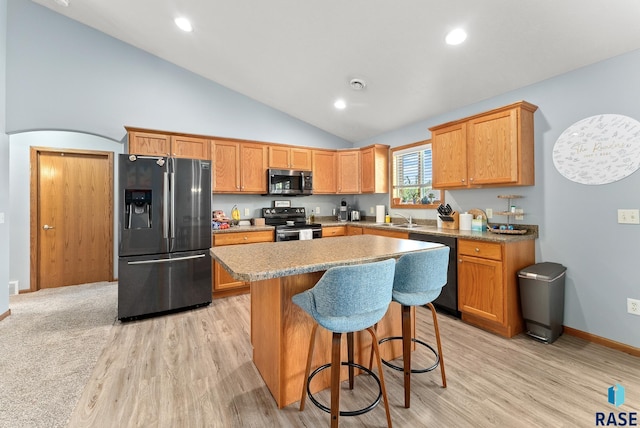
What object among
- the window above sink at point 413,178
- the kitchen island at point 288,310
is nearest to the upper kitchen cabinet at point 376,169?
the window above sink at point 413,178

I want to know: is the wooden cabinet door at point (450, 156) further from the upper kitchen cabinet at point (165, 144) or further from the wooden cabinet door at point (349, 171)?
the upper kitchen cabinet at point (165, 144)

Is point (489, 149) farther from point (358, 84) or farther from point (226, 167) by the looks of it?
point (226, 167)

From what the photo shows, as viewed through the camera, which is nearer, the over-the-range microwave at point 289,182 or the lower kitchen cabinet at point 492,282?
→ the lower kitchen cabinet at point 492,282

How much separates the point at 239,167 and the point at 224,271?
1566 millimetres

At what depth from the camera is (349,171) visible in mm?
5016

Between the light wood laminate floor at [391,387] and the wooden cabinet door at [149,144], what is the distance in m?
2.26

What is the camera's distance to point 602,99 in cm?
247

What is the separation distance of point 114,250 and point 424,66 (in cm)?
532

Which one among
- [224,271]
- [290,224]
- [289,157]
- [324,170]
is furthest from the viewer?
[324,170]

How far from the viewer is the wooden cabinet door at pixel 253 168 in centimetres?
428

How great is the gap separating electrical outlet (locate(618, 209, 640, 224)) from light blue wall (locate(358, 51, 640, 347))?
41mm

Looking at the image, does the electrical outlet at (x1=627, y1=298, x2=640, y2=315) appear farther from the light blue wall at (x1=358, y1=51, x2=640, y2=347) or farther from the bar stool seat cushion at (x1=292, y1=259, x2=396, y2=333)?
the bar stool seat cushion at (x1=292, y1=259, x2=396, y2=333)

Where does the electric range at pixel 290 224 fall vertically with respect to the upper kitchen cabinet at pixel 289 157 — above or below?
below

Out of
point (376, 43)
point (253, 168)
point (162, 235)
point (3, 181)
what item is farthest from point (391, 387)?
point (3, 181)
